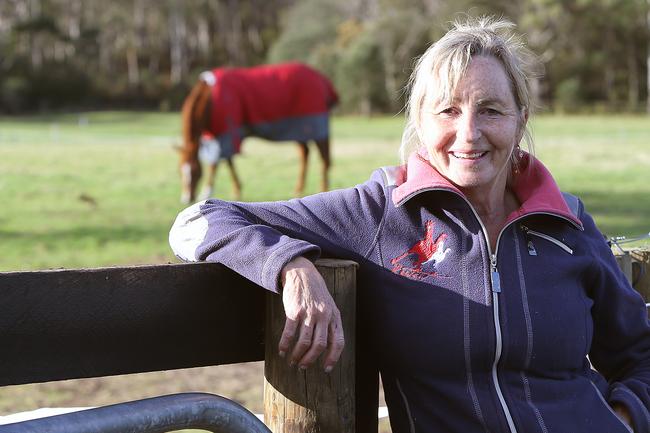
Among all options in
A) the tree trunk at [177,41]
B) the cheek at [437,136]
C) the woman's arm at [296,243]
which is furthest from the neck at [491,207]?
the tree trunk at [177,41]

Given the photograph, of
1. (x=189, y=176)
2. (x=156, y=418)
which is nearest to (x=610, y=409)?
(x=156, y=418)

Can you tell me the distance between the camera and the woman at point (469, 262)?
2.02 meters

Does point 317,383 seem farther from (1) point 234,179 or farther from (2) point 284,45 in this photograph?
(2) point 284,45

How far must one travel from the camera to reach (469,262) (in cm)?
209

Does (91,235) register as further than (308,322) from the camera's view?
Yes

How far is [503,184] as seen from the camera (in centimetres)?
233

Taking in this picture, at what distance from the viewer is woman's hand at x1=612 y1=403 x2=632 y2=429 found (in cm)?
222

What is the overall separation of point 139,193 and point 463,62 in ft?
36.7

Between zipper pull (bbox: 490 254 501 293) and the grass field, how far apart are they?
2490 mm

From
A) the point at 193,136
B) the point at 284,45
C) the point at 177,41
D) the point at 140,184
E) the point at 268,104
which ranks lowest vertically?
the point at 140,184

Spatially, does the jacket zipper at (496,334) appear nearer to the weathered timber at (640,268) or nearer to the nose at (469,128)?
the nose at (469,128)

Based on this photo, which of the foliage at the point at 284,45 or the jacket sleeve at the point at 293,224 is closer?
the jacket sleeve at the point at 293,224

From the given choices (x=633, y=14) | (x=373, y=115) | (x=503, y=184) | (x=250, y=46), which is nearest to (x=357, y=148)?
(x=503, y=184)

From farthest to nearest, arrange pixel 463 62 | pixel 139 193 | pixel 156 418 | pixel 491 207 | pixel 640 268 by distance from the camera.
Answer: pixel 139 193 → pixel 640 268 → pixel 491 207 → pixel 463 62 → pixel 156 418
